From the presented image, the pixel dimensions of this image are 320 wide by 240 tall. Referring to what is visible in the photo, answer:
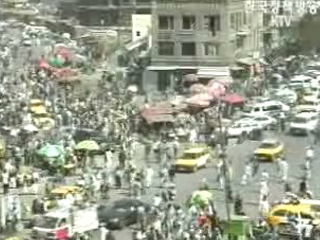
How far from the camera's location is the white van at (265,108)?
565cm

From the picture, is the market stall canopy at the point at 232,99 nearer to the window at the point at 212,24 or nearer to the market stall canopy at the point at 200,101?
the market stall canopy at the point at 200,101

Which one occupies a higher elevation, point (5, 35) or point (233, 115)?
point (5, 35)

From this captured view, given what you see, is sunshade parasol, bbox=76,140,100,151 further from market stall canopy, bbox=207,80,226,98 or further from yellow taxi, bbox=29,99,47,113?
market stall canopy, bbox=207,80,226,98

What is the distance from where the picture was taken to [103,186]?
408 cm

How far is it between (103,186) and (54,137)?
3.99 feet

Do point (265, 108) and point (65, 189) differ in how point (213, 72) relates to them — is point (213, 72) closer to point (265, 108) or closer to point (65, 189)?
point (265, 108)

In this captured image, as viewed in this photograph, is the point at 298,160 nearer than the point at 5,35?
Yes

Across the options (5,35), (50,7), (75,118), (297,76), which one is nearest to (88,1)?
(50,7)

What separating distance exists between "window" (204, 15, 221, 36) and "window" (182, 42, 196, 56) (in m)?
0.18

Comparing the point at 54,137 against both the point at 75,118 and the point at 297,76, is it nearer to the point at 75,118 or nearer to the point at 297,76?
the point at 75,118

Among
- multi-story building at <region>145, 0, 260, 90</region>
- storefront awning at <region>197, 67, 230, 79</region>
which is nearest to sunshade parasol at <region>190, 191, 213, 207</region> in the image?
storefront awning at <region>197, 67, 230, 79</region>

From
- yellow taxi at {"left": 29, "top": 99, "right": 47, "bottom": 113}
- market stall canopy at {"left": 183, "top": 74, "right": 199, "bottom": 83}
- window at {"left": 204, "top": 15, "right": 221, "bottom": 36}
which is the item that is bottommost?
A: yellow taxi at {"left": 29, "top": 99, "right": 47, "bottom": 113}

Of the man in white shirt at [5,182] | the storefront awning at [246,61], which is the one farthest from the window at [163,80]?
the man in white shirt at [5,182]

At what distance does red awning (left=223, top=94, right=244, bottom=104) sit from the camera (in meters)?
5.88
